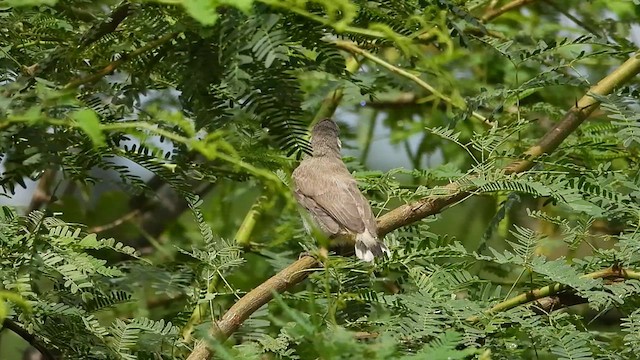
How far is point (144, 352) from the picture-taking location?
4.55 ft

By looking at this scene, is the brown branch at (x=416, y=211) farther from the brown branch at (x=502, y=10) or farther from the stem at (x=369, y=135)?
the stem at (x=369, y=135)

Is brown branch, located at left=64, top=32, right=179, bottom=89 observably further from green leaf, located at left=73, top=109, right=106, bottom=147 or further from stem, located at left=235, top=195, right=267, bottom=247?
stem, located at left=235, top=195, right=267, bottom=247

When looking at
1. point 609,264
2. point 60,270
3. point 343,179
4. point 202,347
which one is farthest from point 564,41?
point 60,270

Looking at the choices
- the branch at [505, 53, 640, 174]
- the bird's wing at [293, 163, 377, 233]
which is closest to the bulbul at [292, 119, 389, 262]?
the bird's wing at [293, 163, 377, 233]

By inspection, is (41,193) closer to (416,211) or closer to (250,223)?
(250,223)

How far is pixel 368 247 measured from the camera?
1.64 metres

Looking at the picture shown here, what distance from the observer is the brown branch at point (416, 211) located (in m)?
1.34

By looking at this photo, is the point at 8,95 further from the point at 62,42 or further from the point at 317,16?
the point at 317,16

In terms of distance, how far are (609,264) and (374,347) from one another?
0.64 m

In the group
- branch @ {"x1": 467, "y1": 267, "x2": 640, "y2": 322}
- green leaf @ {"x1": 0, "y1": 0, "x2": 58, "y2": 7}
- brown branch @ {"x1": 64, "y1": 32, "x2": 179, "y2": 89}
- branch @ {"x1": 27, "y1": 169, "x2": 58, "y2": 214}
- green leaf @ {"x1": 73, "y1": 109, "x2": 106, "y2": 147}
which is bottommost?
branch @ {"x1": 467, "y1": 267, "x2": 640, "y2": 322}

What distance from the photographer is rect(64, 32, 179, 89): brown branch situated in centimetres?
121

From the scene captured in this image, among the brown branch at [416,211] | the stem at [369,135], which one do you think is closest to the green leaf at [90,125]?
the brown branch at [416,211]

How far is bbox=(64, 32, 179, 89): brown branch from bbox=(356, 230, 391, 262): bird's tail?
54cm

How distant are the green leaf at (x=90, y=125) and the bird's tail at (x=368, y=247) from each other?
2.13 ft
